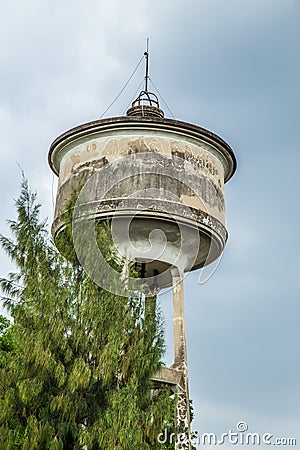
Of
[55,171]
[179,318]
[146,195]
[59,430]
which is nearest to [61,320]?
[59,430]

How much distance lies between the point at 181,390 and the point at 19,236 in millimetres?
4588

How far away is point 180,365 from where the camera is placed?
39.0ft

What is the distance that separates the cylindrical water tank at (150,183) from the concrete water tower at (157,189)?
18 millimetres

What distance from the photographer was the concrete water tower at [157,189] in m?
11.1

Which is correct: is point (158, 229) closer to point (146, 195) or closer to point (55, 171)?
point (146, 195)

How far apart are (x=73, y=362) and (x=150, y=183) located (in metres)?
4.17

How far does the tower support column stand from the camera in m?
11.0

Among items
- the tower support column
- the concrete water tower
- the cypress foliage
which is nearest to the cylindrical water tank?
the concrete water tower

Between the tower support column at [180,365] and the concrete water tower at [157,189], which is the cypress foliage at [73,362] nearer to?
the concrete water tower at [157,189]

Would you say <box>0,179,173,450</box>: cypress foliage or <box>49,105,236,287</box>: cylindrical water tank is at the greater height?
<box>49,105,236,287</box>: cylindrical water tank

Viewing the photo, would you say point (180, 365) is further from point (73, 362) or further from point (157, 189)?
point (73, 362)

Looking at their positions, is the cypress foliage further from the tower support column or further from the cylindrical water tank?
the tower support column

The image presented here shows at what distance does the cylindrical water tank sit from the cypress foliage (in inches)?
82.4

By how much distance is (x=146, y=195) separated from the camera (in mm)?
11148
